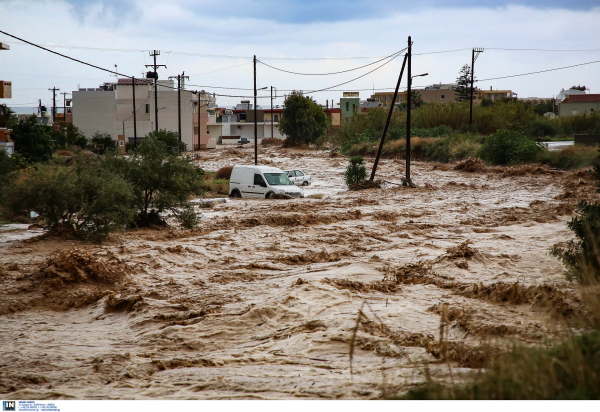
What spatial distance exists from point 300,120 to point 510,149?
41294 mm

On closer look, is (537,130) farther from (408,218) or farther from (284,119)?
(408,218)

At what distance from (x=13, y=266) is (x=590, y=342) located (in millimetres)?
11354

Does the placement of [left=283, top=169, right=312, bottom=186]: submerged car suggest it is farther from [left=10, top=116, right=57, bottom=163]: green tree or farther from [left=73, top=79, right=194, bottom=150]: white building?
[left=73, top=79, right=194, bottom=150]: white building

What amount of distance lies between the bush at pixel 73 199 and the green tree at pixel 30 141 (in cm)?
2734

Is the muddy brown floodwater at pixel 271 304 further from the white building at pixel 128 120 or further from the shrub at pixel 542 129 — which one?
the white building at pixel 128 120

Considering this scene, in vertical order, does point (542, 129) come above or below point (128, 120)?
below

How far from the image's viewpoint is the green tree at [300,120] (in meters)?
79.7

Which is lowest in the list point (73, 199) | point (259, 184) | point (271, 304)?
point (271, 304)

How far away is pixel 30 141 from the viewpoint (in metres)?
40.7

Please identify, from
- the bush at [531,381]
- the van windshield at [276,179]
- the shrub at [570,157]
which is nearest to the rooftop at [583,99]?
the shrub at [570,157]

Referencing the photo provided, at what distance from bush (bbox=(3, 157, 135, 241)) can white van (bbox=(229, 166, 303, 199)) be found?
12.2 m

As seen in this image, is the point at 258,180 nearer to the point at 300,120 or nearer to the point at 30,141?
the point at 30,141

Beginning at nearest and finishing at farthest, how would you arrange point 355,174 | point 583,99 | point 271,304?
point 271,304
point 355,174
point 583,99

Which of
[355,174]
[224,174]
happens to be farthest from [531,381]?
[224,174]
